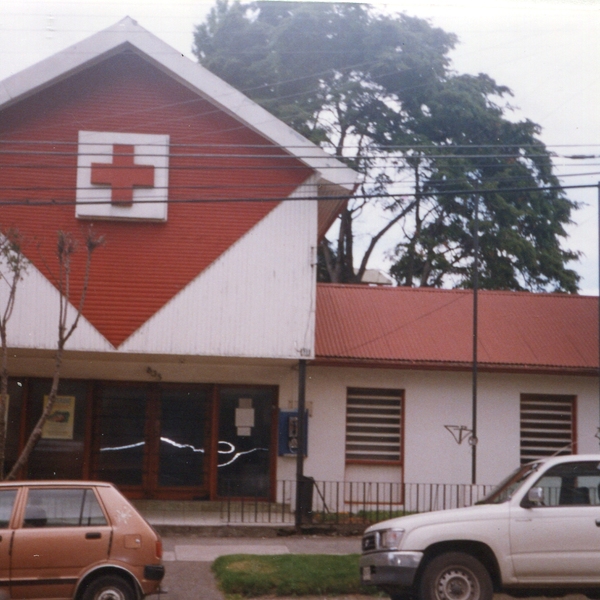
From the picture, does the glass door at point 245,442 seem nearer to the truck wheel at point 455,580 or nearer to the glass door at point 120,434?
the glass door at point 120,434

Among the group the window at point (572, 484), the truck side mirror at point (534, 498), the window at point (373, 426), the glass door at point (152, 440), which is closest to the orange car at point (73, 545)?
the truck side mirror at point (534, 498)

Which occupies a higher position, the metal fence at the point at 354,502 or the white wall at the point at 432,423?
the white wall at the point at 432,423

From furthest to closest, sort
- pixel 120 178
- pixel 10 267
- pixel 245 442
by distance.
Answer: pixel 245 442
pixel 120 178
pixel 10 267

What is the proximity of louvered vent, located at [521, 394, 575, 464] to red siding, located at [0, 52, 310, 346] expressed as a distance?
7.47 meters

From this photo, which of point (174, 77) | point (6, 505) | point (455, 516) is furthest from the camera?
point (174, 77)

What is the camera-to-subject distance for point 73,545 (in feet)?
31.9

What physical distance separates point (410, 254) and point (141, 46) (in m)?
18.0

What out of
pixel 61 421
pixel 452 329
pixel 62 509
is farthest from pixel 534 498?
pixel 61 421

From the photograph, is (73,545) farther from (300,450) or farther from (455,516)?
(300,450)

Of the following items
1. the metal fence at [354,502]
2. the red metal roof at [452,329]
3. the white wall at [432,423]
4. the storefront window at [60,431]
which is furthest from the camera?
the red metal roof at [452,329]

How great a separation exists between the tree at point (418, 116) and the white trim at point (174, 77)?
Answer: 14073mm

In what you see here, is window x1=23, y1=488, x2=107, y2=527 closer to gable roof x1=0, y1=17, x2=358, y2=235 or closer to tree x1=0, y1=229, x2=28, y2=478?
tree x1=0, y1=229, x2=28, y2=478

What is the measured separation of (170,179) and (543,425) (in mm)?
9728

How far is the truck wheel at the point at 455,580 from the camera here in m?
10.2
